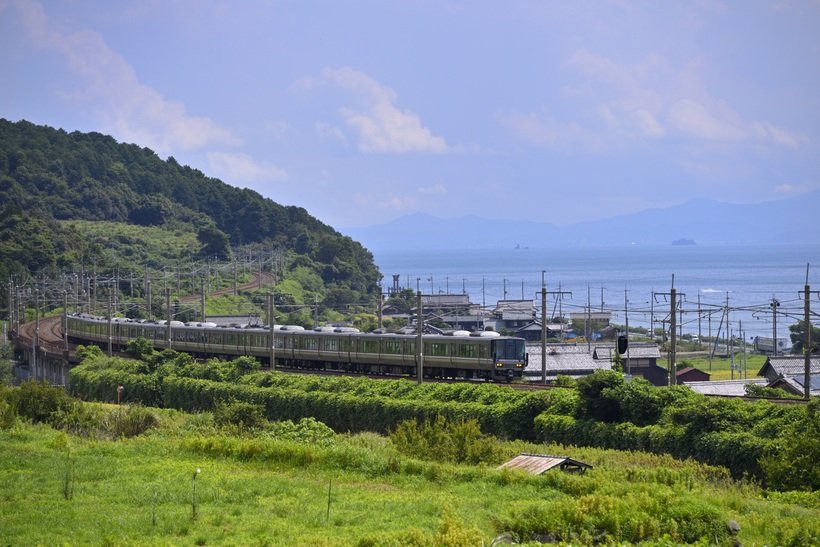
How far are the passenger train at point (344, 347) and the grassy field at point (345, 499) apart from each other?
1421 cm

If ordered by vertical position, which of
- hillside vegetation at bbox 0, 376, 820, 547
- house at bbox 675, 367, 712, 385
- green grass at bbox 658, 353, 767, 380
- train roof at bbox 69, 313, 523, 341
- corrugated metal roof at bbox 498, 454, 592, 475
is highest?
train roof at bbox 69, 313, 523, 341

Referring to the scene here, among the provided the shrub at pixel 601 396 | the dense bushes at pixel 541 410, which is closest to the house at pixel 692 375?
the dense bushes at pixel 541 410

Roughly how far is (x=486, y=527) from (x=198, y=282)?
72.1m

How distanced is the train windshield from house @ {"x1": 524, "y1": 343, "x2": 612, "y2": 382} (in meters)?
6.53

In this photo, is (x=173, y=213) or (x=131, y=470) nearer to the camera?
(x=131, y=470)

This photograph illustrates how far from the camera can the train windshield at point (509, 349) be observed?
3497 centimetres

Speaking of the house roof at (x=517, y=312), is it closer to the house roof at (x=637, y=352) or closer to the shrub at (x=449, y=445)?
the house roof at (x=637, y=352)

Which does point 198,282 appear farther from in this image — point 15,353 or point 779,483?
point 779,483

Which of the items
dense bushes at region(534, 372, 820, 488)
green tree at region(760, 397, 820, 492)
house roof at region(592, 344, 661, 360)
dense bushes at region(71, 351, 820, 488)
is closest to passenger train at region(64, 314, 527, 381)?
dense bushes at region(71, 351, 820, 488)

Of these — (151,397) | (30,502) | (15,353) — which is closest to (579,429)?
(30,502)

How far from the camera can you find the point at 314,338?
4238 centimetres

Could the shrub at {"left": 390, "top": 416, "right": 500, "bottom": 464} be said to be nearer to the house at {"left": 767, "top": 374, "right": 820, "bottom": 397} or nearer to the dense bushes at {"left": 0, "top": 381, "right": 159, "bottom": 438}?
the dense bushes at {"left": 0, "top": 381, "right": 159, "bottom": 438}

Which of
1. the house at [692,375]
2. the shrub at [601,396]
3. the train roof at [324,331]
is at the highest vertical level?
the train roof at [324,331]

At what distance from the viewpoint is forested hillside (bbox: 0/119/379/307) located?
267 feet
